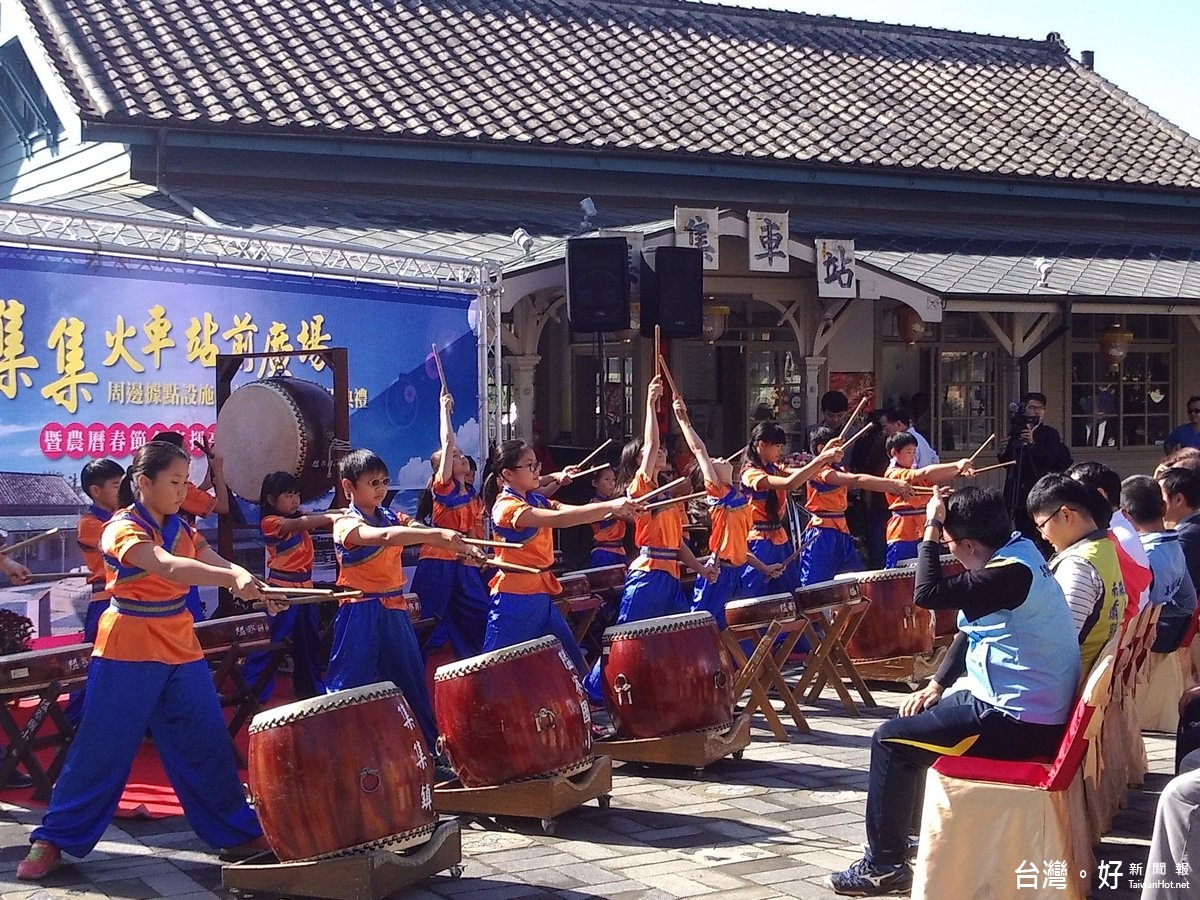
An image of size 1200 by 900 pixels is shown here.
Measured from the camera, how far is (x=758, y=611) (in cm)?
703

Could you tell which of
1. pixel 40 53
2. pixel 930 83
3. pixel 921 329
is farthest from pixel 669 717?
pixel 930 83

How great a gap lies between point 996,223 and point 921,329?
296cm

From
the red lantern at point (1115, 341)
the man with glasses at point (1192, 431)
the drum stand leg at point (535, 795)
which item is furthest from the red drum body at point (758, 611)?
the red lantern at point (1115, 341)

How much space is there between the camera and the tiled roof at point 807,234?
428 inches

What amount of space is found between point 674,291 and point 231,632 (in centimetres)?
442

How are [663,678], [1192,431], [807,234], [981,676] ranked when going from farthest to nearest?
[807,234], [1192,431], [663,678], [981,676]

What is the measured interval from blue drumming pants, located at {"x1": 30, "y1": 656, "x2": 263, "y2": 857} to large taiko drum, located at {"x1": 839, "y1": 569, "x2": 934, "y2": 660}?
4.02m

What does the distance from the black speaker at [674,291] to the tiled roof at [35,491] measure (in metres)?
4.09

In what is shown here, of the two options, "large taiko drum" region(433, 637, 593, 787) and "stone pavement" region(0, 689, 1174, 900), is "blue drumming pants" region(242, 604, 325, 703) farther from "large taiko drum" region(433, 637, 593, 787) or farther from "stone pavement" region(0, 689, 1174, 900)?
"large taiko drum" region(433, 637, 593, 787)

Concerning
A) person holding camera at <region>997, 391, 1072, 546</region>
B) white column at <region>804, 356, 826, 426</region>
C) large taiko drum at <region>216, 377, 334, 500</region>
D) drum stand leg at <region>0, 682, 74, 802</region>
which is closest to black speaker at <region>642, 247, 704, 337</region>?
large taiko drum at <region>216, 377, 334, 500</region>

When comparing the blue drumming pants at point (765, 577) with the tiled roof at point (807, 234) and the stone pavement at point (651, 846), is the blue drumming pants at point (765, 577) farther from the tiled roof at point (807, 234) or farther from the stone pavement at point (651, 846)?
the tiled roof at point (807, 234)

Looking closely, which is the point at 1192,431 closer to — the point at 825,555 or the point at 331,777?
the point at 825,555

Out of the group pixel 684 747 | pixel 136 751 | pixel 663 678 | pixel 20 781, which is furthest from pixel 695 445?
pixel 20 781

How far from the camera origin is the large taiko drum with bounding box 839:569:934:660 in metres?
8.10
